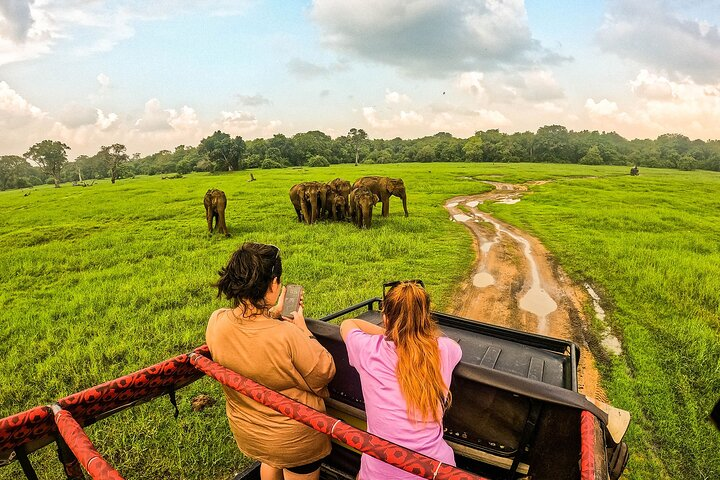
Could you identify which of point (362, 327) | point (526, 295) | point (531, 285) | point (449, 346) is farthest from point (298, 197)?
point (449, 346)

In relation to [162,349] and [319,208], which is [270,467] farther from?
[319,208]

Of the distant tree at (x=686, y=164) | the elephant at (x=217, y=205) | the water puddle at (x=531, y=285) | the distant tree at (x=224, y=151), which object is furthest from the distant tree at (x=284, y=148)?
the distant tree at (x=686, y=164)

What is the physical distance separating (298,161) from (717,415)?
70560 millimetres

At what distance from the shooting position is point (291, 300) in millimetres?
2801

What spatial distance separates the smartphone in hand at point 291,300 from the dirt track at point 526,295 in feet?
13.2

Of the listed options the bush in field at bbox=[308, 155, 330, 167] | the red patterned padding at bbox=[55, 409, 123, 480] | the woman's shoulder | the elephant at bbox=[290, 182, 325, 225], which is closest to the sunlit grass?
the woman's shoulder

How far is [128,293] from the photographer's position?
8.18m

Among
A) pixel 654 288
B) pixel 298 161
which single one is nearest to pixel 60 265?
pixel 654 288

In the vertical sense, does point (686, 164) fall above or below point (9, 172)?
below

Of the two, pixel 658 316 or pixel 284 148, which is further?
pixel 284 148

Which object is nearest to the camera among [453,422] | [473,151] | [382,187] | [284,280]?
[453,422]

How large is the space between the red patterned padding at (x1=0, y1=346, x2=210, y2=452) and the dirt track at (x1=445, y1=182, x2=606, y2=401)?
184 inches

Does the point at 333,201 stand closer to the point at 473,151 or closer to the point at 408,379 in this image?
the point at 408,379

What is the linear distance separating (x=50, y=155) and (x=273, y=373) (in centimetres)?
6924
